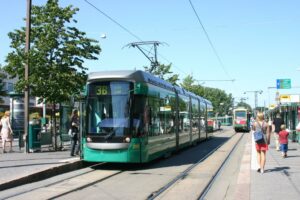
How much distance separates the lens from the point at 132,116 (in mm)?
14227

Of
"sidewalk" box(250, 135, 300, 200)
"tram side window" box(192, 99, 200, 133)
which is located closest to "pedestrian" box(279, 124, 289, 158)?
"sidewalk" box(250, 135, 300, 200)

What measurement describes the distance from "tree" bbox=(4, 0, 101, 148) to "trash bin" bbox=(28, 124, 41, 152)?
1.23 metres

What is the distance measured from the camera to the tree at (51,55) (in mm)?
19078

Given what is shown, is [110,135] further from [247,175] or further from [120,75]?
[247,175]

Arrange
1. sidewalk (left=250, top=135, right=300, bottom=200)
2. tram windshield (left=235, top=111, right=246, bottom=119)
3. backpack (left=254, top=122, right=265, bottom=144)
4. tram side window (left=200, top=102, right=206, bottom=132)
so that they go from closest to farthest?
sidewalk (left=250, top=135, right=300, bottom=200) → backpack (left=254, top=122, right=265, bottom=144) → tram side window (left=200, top=102, right=206, bottom=132) → tram windshield (left=235, top=111, right=246, bottom=119)

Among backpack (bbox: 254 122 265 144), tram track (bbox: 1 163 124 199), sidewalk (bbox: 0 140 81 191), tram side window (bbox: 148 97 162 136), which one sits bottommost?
tram track (bbox: 1 163 124 199)

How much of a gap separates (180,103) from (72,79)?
5.27 metres

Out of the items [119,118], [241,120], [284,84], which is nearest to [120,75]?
[119,118]

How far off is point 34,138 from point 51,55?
11.4 feet

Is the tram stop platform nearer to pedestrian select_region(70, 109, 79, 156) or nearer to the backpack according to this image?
the backpack

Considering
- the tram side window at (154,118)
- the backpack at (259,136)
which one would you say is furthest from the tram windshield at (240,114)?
the backpack at (259,136)

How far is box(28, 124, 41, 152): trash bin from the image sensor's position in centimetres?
1894

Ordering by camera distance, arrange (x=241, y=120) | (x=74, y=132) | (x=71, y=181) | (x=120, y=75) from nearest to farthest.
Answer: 1. (x=71, y=181)
2. (x=120, y=75)
3. (x=74, y=132)
4. (x=241, y=120)

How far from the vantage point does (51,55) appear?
19719 millimetres
